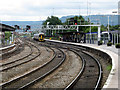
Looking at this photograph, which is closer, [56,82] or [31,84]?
[31,84]

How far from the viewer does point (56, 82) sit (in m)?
10.5

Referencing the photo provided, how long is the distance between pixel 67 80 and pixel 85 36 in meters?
39.4

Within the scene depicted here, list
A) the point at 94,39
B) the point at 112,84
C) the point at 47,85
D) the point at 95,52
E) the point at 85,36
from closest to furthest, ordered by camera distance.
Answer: the point at 112,84, the point at 47,85, the point at 95,52, the point at 94,39, the point at 85,36

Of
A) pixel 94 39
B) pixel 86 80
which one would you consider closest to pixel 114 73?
pixel 86 80

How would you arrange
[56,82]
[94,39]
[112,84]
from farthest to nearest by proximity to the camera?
[94,39] → [56,82] → [112,84]

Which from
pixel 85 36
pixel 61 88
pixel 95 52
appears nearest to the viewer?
pixel 61 88

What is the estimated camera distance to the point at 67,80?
11.0m

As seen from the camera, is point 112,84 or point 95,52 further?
point 95,52

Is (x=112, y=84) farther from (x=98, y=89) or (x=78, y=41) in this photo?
(x=78, y=41)

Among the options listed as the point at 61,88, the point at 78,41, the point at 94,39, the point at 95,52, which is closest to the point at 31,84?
the point at 61,88

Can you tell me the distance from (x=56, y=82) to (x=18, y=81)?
74.6 inches

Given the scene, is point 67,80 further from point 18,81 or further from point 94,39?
point 94,39

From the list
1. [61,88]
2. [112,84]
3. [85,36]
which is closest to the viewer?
[112,84]

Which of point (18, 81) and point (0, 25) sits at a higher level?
point (0, 25)
